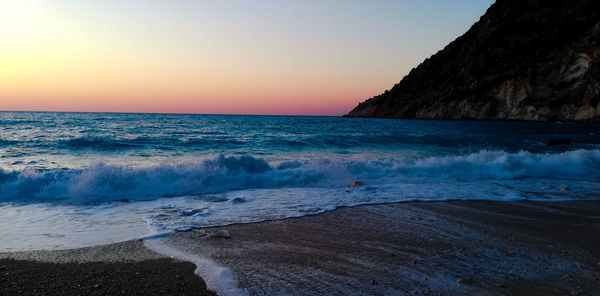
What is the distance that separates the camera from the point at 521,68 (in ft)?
216

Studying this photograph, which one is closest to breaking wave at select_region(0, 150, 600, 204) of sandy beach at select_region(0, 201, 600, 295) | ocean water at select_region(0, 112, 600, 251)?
ocean water at select_region(0, 112, 600, 251)

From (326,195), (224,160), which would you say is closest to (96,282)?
(326,195)

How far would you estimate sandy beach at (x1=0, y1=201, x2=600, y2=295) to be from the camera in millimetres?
3043

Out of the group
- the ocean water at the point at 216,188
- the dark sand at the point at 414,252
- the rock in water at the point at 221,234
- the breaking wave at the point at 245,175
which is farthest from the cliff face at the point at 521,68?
the rock in water at the point at 221,234

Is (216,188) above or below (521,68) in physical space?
below

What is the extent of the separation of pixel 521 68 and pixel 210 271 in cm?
7599

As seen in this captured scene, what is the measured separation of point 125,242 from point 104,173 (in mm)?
4364

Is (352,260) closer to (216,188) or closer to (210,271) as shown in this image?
(210,271)

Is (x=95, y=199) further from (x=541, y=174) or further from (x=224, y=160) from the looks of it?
(x=541, y=174)

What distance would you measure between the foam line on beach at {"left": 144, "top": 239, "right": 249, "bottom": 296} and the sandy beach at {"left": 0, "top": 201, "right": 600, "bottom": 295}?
7 cm

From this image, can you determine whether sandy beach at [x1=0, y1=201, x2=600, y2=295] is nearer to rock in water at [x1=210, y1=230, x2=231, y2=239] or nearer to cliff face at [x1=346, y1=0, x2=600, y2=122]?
rock in water at [x1=210, y1=230, x2=231, y2=239]

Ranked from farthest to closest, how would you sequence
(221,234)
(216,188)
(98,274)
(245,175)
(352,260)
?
(245,175) → (216,188) → (221,234) → (352,260) → (98,274)

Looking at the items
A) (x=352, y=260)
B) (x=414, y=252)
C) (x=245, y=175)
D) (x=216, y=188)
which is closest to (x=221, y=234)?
(x=352, y=260)

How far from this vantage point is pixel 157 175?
28.1ft
